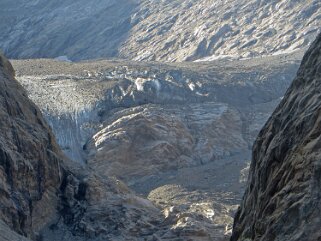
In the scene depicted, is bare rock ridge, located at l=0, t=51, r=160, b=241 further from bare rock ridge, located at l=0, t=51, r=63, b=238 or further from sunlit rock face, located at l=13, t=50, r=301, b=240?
sunlit rock face, located at l=13, t=50, r=301, b=240

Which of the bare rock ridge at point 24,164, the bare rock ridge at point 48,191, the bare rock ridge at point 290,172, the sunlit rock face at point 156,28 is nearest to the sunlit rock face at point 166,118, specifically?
the bare rock ridge at point 48,191

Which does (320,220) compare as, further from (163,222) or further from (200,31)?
(200,31)

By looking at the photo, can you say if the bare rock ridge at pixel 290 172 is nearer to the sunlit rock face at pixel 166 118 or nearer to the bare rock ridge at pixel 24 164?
the bare rock ridge at pixel 24 164

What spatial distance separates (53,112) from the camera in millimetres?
49125

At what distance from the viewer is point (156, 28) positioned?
82438 millimetres

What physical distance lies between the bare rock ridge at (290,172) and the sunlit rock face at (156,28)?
5446cm

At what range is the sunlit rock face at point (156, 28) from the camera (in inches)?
2776

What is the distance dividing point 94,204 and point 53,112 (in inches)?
887

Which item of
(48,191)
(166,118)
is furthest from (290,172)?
(166,118)

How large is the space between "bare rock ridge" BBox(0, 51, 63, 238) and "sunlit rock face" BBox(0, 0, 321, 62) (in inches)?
1596

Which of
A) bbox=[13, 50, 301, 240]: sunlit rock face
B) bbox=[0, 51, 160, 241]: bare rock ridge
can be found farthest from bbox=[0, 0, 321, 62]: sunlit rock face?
bbox=[0, 51, 160, 241]: bare rock ridge

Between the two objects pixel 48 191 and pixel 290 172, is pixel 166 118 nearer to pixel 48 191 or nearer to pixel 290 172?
pixel 48 191

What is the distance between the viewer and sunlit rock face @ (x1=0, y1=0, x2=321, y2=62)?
7050cm

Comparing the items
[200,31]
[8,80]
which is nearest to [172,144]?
[8,80]
